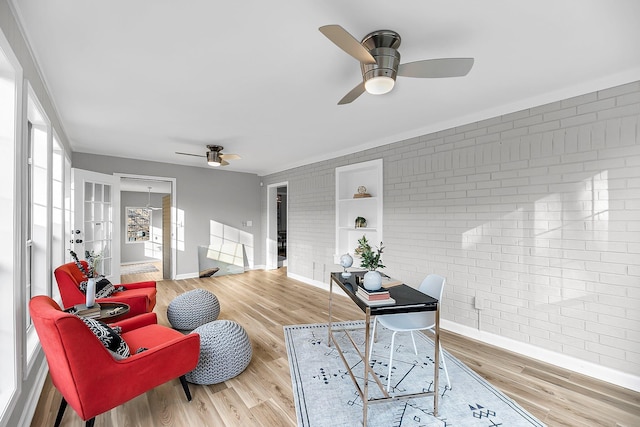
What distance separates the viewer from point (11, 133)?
1.57 m

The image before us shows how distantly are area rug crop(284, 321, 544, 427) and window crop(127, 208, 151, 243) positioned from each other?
26.7ft

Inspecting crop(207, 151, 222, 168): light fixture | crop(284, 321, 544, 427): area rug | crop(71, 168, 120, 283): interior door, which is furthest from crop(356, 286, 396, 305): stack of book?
crop(71, 168, 120, 283): interior door

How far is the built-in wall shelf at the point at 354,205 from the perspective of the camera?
4.58 meters

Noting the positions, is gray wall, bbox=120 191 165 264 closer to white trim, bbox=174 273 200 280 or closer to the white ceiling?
white trim, bbox=174 273 200 280

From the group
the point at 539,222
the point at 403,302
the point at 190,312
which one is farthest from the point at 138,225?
the point at 539,222

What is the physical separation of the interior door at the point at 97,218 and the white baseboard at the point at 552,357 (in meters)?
5.12

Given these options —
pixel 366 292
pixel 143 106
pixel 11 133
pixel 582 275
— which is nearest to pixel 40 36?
pixel 11 133

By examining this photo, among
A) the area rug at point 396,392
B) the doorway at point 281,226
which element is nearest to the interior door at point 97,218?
the area rug at point 396,392

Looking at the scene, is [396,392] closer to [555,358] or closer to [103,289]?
[555,358]

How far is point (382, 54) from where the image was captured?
179 centimetres

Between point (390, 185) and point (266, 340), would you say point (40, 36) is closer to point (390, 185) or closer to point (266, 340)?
point (266, 340)

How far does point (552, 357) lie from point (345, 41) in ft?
10.9

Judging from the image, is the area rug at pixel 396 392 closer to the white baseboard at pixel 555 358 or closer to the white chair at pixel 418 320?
the white chair at pixel 418 320

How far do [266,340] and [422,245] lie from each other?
7.56 ft
